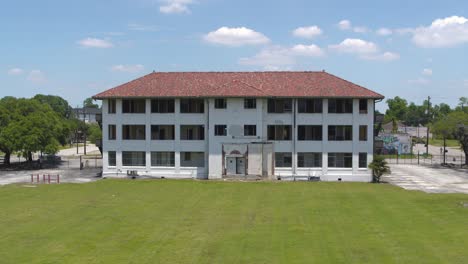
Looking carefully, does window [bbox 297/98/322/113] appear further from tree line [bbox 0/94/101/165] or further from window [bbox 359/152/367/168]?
tree line [bbox 0/94/101/165]

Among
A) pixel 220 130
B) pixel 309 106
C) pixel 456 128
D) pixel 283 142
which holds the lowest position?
pixel 283 142

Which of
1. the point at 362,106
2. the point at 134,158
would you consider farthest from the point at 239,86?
the point at 134,158

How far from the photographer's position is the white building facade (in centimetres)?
5038

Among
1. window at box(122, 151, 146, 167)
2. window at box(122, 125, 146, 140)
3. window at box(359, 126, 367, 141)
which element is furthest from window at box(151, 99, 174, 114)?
window at box(359, 126, 367, 141)

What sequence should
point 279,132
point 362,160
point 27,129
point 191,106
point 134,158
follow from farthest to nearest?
point 27,129, point 134,158, point 191,106, point 279,132, point 362,160

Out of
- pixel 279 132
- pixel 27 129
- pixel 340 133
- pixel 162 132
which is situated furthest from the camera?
pixel 27 129

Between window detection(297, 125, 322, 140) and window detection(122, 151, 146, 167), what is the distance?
1692 cm

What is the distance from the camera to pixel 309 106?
2009 inches

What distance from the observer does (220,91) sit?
50.8 metres

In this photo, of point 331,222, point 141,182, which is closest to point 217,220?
point 331,222

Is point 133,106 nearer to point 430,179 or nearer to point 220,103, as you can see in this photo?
point 220,103

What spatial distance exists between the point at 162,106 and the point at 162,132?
111 inches

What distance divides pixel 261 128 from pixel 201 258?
30535 mm

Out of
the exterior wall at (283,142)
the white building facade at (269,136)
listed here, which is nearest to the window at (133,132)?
the white building facade at (269,136)
